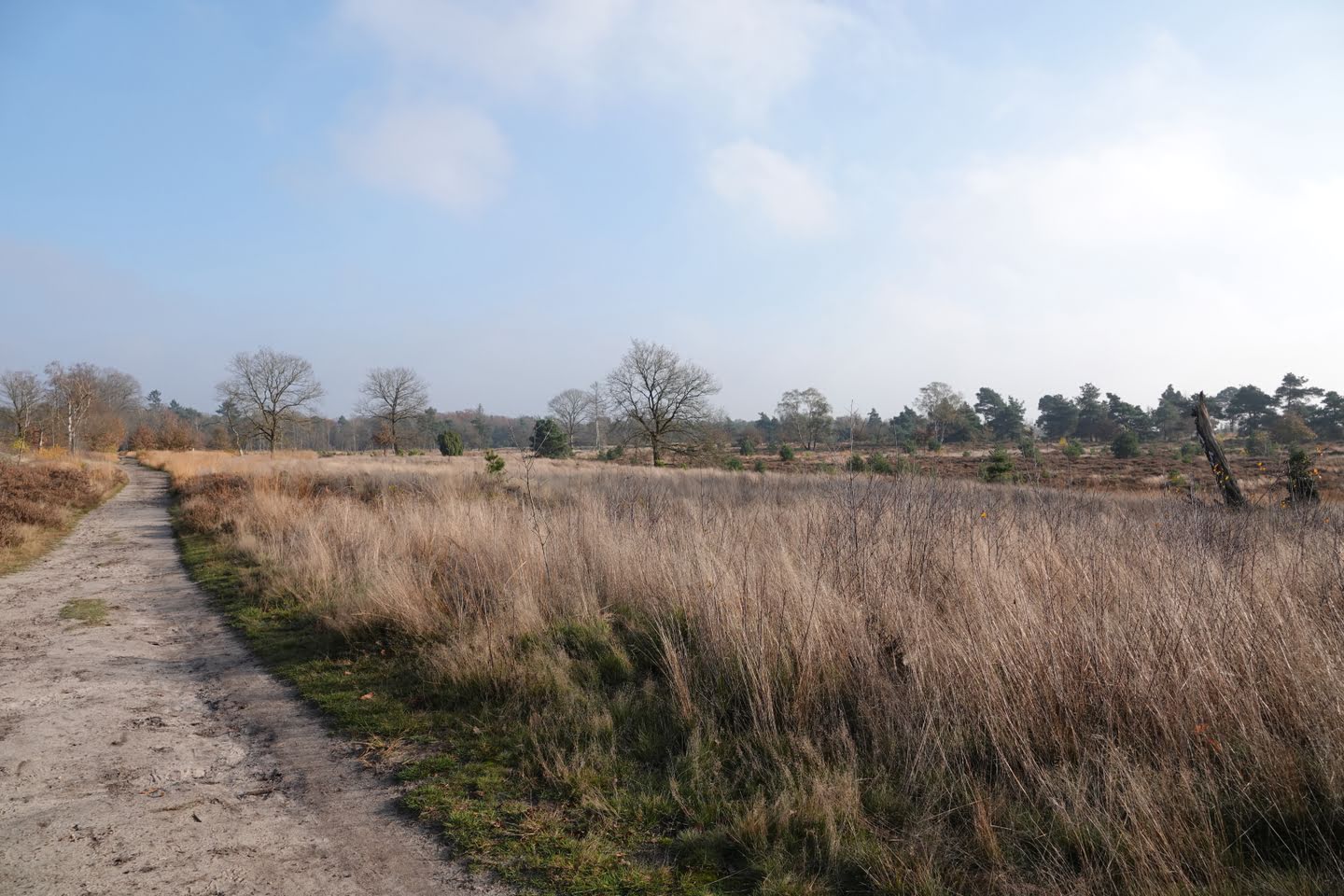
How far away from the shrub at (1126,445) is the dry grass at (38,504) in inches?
1857

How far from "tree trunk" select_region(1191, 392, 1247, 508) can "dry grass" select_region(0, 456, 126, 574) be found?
17.4 meters

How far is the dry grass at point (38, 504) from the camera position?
10906 mm

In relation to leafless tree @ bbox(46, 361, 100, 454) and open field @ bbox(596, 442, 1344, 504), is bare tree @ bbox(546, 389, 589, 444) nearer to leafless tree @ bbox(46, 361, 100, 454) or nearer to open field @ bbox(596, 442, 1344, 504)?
open field @ bbox(596, 442, 1344, 504)

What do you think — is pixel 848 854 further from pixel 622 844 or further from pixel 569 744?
pixel 569 744

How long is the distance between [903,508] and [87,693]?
287 inches

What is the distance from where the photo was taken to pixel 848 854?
8.71ft

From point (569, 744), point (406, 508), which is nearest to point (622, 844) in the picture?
point (569, 744)

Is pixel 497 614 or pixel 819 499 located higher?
pixel 819 499

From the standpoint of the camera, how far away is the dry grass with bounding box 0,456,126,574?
10906 millimetres

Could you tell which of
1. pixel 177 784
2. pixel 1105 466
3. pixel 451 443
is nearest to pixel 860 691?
pixel 177 784

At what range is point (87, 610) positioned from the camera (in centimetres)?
746

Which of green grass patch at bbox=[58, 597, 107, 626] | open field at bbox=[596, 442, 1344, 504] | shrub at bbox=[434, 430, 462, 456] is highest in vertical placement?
shrub at bbox=[434, 430, 462, 456]

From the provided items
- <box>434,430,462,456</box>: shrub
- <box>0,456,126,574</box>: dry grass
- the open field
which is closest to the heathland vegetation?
the open field

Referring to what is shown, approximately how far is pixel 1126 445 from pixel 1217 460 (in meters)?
35.4
